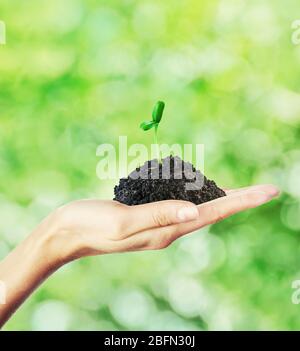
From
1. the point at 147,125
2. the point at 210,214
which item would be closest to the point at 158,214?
the point at 210,214

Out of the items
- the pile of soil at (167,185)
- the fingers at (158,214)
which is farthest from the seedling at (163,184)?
the fingers at (158,214)

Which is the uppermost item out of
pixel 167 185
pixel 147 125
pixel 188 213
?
pixel 147 125

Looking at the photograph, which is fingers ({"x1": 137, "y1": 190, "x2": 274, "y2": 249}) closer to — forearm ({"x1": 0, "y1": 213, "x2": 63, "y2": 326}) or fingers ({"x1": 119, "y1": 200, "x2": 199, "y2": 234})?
fingers ({"x1": 119, "y1": 200, "x2": 199, "y2": 234})

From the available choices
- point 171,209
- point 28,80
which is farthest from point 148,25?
point 171,209

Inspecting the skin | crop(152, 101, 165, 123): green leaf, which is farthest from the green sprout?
the skin

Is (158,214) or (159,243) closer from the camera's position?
(158,214)

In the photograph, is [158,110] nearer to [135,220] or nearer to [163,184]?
[163,184]

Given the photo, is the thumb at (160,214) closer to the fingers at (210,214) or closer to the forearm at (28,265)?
the fingers at (210,214)
